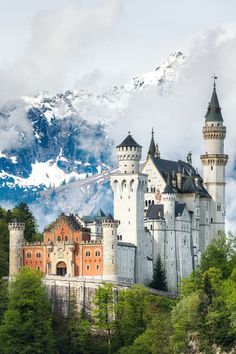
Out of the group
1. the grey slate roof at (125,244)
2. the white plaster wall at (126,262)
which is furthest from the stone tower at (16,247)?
the white plaster wall at (126,262)

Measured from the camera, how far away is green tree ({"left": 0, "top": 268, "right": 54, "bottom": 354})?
501 feet

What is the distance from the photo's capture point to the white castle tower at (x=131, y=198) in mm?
167375

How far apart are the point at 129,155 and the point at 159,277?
12.5 m

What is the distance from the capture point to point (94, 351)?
509 ft

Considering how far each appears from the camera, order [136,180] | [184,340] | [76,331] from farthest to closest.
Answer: [136,180] → [76,331] → [184,340]

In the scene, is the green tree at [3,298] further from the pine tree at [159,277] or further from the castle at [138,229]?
the pine tree at [159,277]

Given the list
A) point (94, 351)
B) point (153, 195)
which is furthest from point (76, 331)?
point (153, 195)

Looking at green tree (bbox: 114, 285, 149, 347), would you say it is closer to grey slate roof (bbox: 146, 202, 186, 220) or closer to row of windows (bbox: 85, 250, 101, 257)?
row of windows (bbox: 85, 250, 101, 257)

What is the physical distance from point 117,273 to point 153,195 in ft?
49.4

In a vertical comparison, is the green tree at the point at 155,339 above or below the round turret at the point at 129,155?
below

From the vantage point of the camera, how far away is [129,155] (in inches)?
6639

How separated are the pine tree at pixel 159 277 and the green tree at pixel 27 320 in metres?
14.6

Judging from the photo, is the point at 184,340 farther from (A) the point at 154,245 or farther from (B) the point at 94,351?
(A) the point at 154,245

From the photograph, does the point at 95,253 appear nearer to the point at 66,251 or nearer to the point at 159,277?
the point at 66,251
